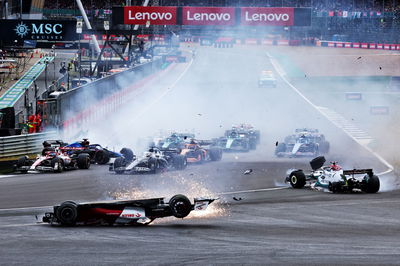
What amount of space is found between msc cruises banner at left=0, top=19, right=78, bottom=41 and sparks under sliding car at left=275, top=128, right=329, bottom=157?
58.6 ft

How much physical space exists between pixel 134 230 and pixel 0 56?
44.2 m

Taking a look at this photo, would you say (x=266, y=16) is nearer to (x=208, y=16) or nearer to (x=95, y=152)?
(x=208, y=16)

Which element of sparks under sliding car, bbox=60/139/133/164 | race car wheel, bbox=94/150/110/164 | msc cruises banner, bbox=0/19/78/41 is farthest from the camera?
msc cruises banner, bbox=0/19/78/41

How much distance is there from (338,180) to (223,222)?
634cm

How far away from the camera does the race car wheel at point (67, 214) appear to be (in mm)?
16000

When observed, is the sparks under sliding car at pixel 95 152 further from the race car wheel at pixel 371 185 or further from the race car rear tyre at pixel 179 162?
the race car wheel at pixel 371 185

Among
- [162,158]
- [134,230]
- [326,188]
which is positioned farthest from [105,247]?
[162,158]

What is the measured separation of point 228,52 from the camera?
103438mm

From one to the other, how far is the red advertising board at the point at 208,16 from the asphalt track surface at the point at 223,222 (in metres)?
12.4

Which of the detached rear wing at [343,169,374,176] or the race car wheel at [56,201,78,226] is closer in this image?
the race car wheel at [56,201,78,226]

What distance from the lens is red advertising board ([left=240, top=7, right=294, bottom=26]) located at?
45.3 meters

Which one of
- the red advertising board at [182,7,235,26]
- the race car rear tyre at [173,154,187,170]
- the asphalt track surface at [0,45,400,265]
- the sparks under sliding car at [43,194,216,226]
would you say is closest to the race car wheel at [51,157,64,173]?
the asphalt track surface at [0,45,400,265]

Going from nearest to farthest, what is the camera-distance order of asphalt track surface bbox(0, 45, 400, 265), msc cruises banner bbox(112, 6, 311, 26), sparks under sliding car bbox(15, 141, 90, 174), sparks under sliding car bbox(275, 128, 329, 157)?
asphalt track surface bbox(0, 45, 400, 265), sparks under sliding car bbox(15, 141, 90, 174), sparks under sliding car bbox(275, 128, 329, 157), msc cruises banner bbox(112, 6, 311, 26)

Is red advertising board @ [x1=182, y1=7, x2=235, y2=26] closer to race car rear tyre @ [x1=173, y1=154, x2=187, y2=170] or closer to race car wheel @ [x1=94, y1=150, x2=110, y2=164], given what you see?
race car wheel @ [x1=94, y1=150, x2=110, y2=164]
